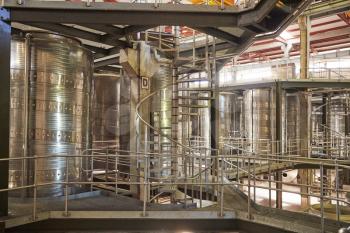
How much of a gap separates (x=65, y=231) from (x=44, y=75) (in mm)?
3309

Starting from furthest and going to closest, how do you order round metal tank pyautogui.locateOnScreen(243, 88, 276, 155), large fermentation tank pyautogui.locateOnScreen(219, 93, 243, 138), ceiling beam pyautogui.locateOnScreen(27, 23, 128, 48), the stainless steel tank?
1. large fermentation tank pyautogui.locateOnScreen(219, 93, 243, 138)
2. round metal tank pyautogui.locateOnScreen(243, 88, 276, 155)
3. the stainless steel tank
4. ceiling beam pyautogui.locateOnScreen(27, 23, 128, 48)

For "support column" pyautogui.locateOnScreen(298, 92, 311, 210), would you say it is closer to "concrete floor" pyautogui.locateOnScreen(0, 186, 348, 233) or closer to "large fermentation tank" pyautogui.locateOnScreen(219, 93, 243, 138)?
"large fermentation tank" pyautogui.locateOnScreen(219, 93, 243, 138)

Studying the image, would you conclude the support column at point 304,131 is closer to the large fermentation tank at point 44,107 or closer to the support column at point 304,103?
the support column at point 304,103

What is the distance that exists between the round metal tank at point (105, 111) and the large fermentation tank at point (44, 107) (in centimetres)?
336

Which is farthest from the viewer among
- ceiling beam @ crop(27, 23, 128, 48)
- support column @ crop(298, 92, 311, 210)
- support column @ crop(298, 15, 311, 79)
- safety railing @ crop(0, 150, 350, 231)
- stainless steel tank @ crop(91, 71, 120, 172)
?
support column @ crop(298, 15, 311, 79)

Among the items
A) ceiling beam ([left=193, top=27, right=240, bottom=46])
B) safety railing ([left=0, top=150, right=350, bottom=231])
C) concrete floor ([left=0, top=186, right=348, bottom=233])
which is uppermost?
ceiling beam ([left=193, top=27, right=240, bottom=46])

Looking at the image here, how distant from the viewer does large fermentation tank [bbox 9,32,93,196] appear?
6.57 meters

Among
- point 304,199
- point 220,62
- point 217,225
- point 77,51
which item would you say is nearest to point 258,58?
point 304,199

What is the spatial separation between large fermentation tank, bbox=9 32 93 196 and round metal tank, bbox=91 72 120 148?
3.36 meters

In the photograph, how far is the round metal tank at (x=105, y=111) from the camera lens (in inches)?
420

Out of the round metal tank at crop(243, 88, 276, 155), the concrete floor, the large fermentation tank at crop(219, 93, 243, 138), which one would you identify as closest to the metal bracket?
the concrete floor

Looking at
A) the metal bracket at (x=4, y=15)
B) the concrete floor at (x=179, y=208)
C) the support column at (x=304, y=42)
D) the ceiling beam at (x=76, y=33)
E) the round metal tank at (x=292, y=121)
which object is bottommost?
the concrete floor at (x=179, y=208)

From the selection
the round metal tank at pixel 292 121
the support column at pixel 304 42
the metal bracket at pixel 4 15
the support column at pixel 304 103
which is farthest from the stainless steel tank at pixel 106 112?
the support column at pixel 304 42

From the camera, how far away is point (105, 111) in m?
10.8
